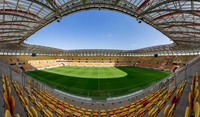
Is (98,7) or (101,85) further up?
(98,7)

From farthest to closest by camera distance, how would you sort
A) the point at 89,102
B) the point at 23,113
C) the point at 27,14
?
the point at 27,14 → the point at 89,102 → the point at 23,113

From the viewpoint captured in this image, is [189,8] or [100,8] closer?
[189,8]

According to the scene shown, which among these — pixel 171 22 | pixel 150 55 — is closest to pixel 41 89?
pixel 171 22

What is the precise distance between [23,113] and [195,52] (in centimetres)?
5717

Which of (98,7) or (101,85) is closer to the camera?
(98,7)

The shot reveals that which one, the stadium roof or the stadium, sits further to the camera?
the stadium roof

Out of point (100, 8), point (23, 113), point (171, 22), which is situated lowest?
→ point (23, 113)

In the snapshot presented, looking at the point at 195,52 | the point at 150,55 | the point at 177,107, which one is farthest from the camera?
the point at 150,55

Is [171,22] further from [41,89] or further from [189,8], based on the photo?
[41,89]

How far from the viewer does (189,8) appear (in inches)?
722

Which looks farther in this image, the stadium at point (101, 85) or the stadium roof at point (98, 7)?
the stadium roof at point (98, 7)

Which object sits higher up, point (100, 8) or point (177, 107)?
point (100, 8)

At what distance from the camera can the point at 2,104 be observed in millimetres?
6859

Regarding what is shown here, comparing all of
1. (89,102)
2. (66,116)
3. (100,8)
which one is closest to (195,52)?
(100,8)
